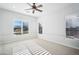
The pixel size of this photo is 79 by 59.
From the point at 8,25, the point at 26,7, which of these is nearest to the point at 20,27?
the point at 8,25

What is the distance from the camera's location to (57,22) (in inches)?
76.5

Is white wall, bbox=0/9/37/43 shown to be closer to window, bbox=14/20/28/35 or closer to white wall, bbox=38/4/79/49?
window, bbox=14/20/28/35

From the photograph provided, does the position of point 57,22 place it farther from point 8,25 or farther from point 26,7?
point 8,25

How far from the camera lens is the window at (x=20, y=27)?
1.90 metres

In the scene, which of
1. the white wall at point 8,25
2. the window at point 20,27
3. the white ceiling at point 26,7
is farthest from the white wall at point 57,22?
the white wall at point 8,25

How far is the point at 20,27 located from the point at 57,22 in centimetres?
92

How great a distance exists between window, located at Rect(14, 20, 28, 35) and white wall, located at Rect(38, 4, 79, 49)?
0.40 metres

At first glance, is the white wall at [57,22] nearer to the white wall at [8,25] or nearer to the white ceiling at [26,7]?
the white ceiling at [26,7]

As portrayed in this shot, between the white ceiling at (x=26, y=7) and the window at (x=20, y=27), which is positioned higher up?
the white ceiling at (x=26, y=7)

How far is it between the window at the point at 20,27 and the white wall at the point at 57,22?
400mm

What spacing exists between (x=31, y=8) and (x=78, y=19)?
3.72ft

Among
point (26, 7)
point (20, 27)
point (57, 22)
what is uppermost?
point (26, 7)

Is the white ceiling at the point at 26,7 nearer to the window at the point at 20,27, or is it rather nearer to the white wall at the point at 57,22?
the white wall at the point at 57,22
